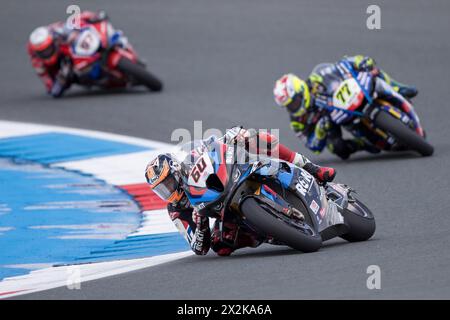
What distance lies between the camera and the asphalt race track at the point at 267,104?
732 cm

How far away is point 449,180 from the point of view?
1095 centimetres

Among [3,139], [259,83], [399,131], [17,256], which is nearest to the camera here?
[17,256]

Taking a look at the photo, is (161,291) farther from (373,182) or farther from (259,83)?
(259,83)

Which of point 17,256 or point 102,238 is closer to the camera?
point 17,256

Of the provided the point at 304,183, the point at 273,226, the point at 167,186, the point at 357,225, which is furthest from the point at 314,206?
the point at 167,186

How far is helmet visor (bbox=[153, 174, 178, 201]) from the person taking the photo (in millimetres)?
8328

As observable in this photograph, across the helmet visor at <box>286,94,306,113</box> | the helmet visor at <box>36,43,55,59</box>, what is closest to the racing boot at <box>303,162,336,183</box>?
the helmet visor at <box>286,94,306,113</box>

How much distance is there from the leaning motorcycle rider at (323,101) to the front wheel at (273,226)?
161 inches

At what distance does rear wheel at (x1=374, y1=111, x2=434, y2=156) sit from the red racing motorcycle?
18.4 feet

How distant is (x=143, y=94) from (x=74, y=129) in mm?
2097

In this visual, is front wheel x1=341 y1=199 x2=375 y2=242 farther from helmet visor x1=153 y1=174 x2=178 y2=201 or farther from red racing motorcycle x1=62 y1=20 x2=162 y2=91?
red racing motorcycle x1=62 y1=20 x2=162 y2=91

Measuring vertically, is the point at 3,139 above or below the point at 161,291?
below

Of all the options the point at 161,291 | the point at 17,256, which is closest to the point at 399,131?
the point at 17,256
